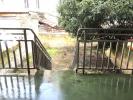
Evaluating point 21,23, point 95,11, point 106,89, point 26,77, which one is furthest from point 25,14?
point 106,89

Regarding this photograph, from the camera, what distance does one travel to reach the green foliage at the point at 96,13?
18.2 feet

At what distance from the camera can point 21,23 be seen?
10188 mm

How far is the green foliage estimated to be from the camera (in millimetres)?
5547

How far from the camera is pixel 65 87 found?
3725mm

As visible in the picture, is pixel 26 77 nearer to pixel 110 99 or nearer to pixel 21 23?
pixel 110 99

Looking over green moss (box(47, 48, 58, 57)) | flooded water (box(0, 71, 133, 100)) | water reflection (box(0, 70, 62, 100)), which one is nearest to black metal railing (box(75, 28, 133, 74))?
flooded water (box(0, 71, 133, 100))

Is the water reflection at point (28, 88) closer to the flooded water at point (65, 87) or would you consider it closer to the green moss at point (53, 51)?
the flooded water at point (65, 87)

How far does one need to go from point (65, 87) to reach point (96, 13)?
8.18 ft

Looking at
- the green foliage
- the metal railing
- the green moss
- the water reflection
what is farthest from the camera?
the green moss

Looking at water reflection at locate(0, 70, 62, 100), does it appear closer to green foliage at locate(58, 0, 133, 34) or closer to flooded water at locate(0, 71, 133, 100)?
flooded water at locate(0, 71, 133, 100)

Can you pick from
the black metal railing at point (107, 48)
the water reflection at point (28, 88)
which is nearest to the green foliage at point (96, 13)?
the black metal railing at point (107, 48)

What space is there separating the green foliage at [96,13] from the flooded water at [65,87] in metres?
1.98

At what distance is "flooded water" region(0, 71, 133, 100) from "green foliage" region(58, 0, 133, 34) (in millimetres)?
1983

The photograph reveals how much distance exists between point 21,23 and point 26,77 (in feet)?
21.2
